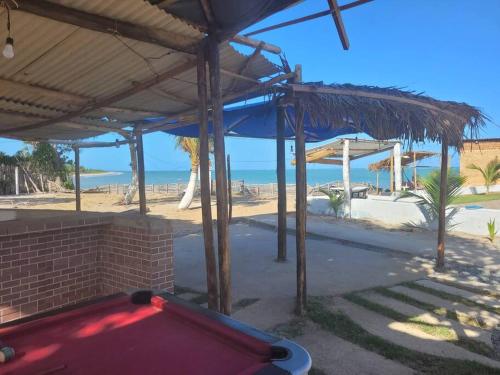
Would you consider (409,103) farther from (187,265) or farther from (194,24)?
(187,265)

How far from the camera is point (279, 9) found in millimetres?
2410

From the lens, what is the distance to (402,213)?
34.7ft

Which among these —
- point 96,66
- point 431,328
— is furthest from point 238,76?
point 431,328

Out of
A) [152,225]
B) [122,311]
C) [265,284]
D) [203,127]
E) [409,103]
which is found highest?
[409,103]

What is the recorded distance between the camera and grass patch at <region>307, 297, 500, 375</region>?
9.18 feet

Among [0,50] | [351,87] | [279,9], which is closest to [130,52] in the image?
[0,50]

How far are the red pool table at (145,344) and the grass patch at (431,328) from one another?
2.41 metres

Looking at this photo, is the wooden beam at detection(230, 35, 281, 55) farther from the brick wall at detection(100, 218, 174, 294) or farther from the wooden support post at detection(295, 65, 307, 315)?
the brick wall at detection(100, 218, 174, 294)

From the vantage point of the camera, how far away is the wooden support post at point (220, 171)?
2.90 metres

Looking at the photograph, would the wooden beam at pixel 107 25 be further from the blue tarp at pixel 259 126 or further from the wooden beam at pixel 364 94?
the blue tarp at pixel 259 126

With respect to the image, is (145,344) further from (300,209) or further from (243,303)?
(300,209)

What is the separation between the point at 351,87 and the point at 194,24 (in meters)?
2.26

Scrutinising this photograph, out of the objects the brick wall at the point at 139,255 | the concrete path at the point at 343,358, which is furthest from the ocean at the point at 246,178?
the brick wall at the point at 139,255

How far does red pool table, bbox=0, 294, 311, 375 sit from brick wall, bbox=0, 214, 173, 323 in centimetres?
128
